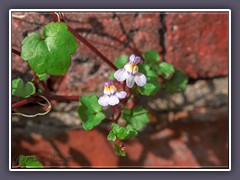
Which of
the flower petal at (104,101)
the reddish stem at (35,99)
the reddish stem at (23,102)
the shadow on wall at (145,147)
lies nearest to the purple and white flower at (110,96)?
the flower petal at (104,101)

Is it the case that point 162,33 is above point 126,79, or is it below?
above

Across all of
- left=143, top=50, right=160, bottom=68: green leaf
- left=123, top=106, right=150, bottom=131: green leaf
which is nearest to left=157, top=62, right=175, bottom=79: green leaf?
left=143, top=50, right=160, bottom=68: green leaf

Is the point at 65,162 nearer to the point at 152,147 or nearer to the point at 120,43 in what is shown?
the point at 152,147

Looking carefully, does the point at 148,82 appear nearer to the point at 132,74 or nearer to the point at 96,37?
the point at 132,74

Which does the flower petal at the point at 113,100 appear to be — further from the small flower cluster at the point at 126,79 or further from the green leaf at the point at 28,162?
the green leaf at the point at 28,162

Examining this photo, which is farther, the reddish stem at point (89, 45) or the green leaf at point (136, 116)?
the green leaf at point (136, 116)

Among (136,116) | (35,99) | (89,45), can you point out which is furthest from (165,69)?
(35,99)
